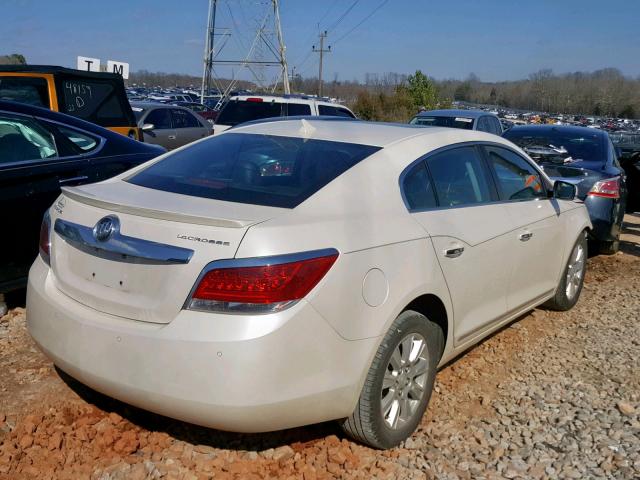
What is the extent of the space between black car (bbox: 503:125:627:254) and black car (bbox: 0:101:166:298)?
15.7ft

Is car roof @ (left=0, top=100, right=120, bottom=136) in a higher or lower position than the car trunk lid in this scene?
higher

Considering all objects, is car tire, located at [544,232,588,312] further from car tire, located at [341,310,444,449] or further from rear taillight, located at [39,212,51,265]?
rear taillight, located at [39,212,51,265]

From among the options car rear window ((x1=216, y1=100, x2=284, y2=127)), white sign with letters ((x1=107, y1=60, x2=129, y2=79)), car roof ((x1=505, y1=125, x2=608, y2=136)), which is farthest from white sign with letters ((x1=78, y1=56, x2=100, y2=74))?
car roof ((x1=505, y1=125, x2=608, y2=136))

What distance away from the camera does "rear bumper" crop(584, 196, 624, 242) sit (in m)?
7.21

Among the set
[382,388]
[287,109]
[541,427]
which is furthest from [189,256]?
[287,109]

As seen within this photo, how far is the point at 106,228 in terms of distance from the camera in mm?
2830

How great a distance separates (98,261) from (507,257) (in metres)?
2.48

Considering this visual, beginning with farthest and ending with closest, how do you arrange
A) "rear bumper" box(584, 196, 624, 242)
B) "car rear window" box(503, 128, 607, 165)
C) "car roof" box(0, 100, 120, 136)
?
"car rear window" box(503, 128, 607, 165) < "rear bumper" box(584, 196, 624, 242) < "car roof" box(0, 100, 120, 136)

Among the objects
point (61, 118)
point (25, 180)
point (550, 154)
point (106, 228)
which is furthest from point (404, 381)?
point (550, 154)

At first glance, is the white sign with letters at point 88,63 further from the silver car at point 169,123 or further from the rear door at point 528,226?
the rear door at point 528,226

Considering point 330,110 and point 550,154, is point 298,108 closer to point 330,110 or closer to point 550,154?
point 330,110

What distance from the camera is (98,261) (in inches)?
112

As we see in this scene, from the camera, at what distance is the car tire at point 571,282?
5298 millimetres

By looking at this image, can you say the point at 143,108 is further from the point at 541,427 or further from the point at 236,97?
the point at 541,427
